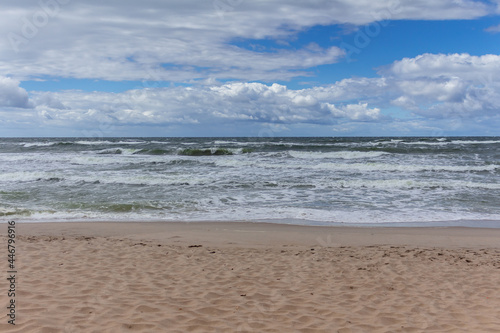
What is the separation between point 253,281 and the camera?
16.2 feet

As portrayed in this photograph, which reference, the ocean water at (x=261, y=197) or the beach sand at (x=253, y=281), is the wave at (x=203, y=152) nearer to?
the ocean water at (x=261, y=197)

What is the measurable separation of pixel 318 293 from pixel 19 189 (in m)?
13.5

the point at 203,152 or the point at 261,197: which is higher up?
the point at 203,152

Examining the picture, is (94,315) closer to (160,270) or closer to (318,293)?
(160,270)

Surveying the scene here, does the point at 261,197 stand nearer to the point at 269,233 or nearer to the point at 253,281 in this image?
the point at 269,233

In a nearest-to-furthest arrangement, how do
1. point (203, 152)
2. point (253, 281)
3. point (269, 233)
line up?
1. point (253, 281)
2. point (269, 233)
3. point (203, 152)

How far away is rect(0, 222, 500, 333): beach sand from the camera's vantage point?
3.71 meters

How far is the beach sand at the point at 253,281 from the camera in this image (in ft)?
12.2

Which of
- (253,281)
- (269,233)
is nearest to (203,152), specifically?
(269,233)

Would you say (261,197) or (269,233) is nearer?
(269,233)

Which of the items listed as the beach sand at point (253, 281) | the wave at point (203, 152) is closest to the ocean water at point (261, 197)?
the beach sand at point (253, 281)

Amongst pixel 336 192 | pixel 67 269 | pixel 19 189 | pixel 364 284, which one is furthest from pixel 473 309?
pixel 19 189

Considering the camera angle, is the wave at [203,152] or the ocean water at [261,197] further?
the wave at [203,152]

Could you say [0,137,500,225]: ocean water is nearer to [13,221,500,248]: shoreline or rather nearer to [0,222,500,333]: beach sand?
[13,221,500,248]: shoreline
